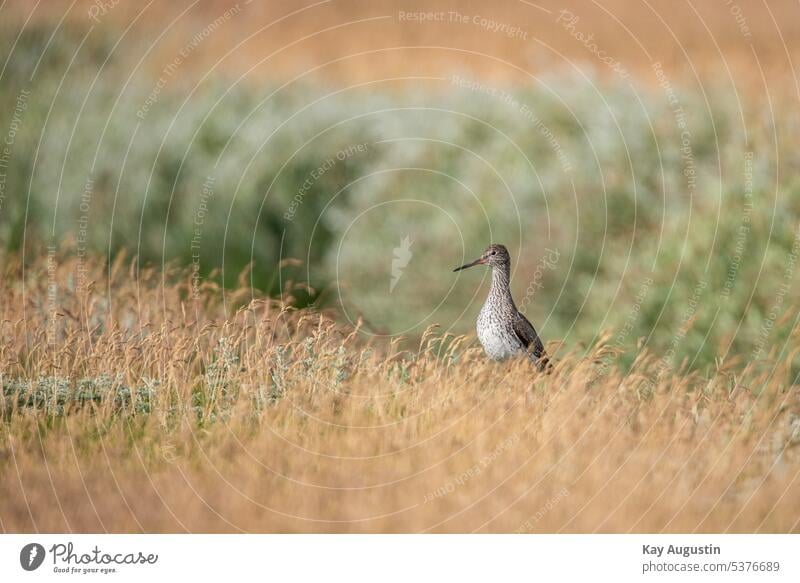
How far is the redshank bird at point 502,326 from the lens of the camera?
10.1 metres

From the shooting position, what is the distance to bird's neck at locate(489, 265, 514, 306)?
10.4 m

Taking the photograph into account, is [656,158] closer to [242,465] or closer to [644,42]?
[644,42]

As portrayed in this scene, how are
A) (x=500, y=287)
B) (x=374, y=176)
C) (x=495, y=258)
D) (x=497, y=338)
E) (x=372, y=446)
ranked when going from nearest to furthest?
(x=372, y=446), (x=497, y=338), (x=500, y=287), (x=495, y=258), (x=374, y=176)

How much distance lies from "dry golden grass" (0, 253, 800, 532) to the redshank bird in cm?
50

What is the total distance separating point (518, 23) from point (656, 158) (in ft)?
8.08

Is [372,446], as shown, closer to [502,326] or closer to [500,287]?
[502,326]

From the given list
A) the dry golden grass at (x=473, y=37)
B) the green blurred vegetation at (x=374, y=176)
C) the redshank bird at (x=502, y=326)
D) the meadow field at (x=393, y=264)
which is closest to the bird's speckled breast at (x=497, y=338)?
the redshank bird at (x=502, y=326)

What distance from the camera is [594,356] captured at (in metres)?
9.21

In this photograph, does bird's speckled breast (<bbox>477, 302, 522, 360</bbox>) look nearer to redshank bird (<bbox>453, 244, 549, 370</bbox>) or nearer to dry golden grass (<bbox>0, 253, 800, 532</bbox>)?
redshank bird (<bbox>453, 244, 549, 370</bbox>)

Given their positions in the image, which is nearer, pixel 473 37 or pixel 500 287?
pixel 500 287

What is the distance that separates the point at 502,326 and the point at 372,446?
83.8 inches
